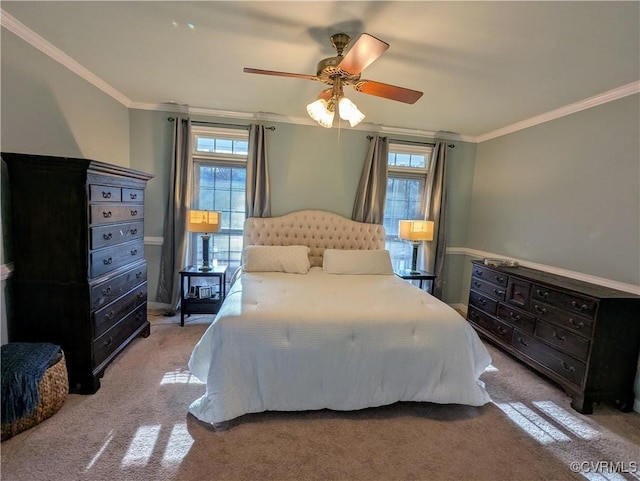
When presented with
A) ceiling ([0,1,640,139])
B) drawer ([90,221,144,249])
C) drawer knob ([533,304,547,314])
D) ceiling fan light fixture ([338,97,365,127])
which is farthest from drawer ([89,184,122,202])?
drawer knob ([533,304,547,314])

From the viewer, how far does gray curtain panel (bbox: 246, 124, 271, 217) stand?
4.08 m

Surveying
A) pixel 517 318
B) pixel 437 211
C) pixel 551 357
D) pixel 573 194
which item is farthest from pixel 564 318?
pixel 437 211

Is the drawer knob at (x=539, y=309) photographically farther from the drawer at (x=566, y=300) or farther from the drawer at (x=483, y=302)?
the drawer at (x=483, y=302)

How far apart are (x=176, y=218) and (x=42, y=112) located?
1.70 metres

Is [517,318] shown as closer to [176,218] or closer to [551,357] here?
[551,357]

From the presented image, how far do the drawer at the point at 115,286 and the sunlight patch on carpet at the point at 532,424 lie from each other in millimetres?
3305

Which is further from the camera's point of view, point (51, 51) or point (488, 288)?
point (488, 288)

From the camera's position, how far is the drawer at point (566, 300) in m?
2.46

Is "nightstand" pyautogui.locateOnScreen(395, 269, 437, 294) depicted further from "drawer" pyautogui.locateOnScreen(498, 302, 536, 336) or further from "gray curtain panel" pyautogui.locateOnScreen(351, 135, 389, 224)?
"drawer" pyautogui.locateOnScreen(498, 302, 536, 336)

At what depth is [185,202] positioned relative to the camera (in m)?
4.01

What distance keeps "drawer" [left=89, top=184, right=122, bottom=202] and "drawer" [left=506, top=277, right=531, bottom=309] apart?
395 cm

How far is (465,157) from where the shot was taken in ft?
15.5

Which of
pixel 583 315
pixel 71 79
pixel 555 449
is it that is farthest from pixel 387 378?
pixel 71 79

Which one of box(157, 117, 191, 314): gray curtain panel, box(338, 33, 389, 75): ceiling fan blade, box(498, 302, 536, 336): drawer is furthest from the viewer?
box(157, 117, 191, 314): gray curtain panel
